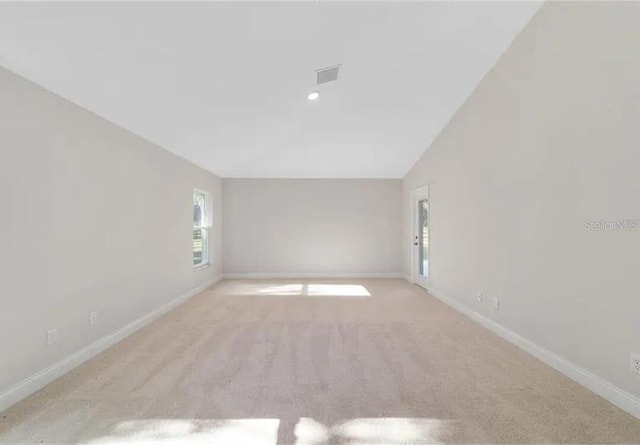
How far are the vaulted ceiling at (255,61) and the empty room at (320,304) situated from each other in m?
0.02

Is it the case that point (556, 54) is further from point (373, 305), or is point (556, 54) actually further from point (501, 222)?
point (373, 305)

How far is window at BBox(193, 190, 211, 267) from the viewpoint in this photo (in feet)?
20.5

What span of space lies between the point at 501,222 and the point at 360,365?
83.6 inches

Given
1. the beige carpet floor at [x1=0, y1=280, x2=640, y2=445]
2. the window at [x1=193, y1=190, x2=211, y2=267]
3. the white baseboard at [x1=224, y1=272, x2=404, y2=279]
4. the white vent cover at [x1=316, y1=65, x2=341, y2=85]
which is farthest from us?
the white baseboard at [x1=224, y1=272, x2=404, y2=279]

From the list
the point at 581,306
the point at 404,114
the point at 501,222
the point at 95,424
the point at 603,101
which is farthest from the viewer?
the point at 404,114

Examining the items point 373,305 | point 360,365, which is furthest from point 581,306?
point 373,305

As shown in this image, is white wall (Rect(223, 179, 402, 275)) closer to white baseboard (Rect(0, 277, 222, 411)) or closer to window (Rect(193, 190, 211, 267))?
window (Rect(193, 190, 211, 267))

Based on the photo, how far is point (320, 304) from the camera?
5.15 metres

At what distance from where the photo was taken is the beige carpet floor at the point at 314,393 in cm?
197

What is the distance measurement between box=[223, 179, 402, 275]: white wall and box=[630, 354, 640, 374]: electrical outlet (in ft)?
18.2

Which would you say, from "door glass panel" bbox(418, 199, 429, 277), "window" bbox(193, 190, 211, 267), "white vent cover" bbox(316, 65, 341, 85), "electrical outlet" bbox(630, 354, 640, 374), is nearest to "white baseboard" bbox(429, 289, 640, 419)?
"electrical outlet" bbox(630, 354, 640, 374)

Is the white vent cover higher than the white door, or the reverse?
the white vent cover

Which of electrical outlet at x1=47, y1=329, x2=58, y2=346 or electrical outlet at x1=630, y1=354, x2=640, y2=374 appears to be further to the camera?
electrical outlet at x1=47, y1=329, x2=58, y2=346

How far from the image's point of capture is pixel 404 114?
16.0ft
